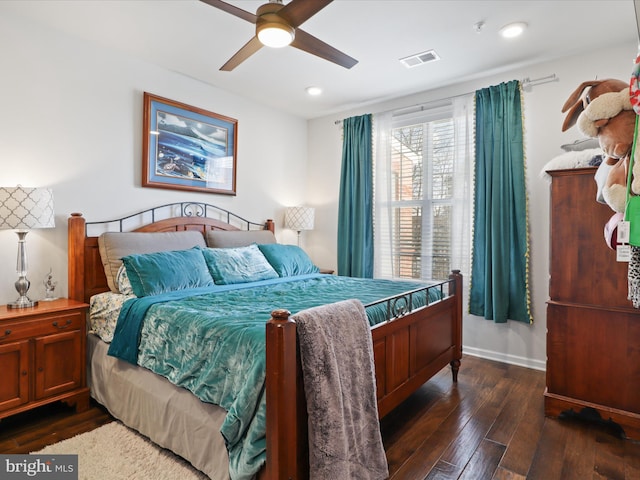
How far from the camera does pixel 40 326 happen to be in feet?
7.55

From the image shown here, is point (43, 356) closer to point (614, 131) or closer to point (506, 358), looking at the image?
point (614, 131)

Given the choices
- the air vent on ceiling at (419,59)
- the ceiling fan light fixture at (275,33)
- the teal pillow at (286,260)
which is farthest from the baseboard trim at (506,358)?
the ceiling fan light fixture at (275,33)

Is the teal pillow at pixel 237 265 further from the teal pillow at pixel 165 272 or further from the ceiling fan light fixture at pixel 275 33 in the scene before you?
the ceiling fan light fixture at pixel 275 33

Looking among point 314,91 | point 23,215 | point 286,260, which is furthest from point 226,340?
point 314,91

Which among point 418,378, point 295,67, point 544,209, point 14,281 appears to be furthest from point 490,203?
point 14,281

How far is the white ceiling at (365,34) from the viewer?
2430mm

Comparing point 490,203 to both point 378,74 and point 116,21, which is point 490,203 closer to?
point 378,74

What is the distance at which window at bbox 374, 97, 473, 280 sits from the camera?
12.1 ft

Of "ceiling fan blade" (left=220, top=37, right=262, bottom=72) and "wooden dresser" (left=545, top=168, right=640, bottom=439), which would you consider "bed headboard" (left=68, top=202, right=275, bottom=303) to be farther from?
"wooden dresser" (left=545, top=168, right=640, bottom=439)

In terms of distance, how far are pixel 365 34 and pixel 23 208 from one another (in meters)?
2.64

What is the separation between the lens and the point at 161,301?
2.28m

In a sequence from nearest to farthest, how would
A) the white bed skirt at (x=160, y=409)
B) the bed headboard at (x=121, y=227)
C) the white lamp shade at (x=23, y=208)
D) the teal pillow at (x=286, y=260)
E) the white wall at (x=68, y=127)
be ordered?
the white bed skirt at (x=160, y=409) → the white lamp shade at (x=23, y=208) → the white wall at (x=68, y=127) → the bed headboard at (x=121, y=227) → the teal pillow at (x=286, y=260)

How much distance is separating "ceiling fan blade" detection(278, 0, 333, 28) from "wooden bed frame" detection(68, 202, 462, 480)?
58.8 inches

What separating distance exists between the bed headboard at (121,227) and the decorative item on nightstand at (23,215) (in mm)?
275
